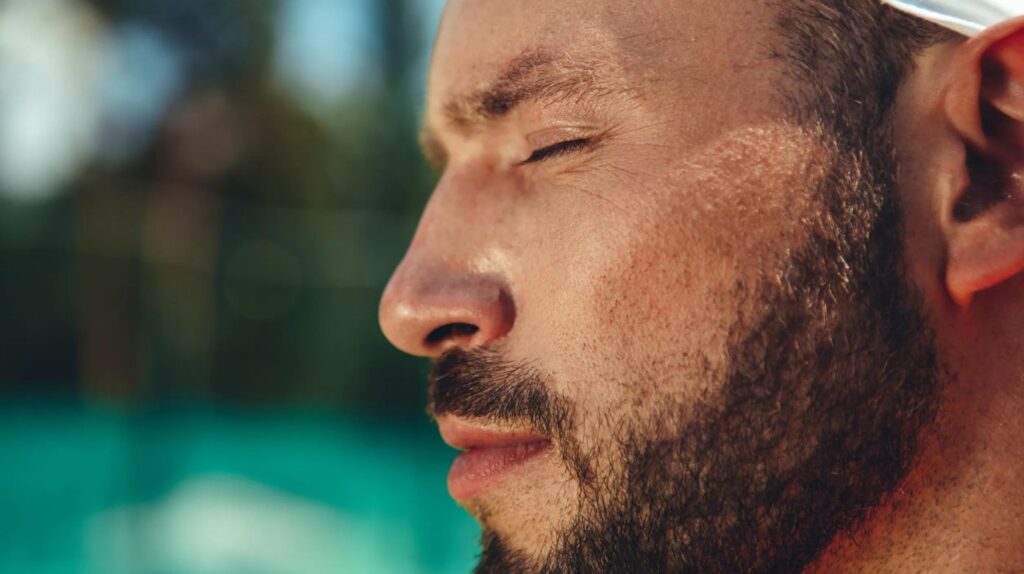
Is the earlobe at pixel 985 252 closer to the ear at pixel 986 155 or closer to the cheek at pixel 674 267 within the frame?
the ear at pixel 986 155

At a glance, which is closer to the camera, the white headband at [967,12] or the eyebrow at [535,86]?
the white headband at [967,12]

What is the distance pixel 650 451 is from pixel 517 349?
0.89 ft

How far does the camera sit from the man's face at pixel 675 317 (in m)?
1.62

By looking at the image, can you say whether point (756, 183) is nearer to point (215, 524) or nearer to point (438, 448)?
point (215, 524)

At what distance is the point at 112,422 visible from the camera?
9617 mm

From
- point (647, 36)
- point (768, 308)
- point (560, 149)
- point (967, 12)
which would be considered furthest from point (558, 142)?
point (967, 12)

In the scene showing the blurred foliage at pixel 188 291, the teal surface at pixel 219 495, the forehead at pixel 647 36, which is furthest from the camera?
the blurred foliage at pixel 188 291

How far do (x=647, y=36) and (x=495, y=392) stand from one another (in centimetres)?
63

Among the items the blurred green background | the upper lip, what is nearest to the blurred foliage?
the blurred green background

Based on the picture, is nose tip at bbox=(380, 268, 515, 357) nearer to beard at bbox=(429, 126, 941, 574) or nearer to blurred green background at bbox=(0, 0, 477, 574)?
beard at bbox=(429, 126, 941, 574)

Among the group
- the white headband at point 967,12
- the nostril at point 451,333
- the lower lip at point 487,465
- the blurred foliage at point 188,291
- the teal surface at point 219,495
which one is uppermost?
the blurred foliage at point 188,291

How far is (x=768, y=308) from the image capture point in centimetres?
163

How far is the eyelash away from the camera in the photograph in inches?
70.0

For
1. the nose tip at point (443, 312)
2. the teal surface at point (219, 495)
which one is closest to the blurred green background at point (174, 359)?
the teal surface at point (219, 495)
